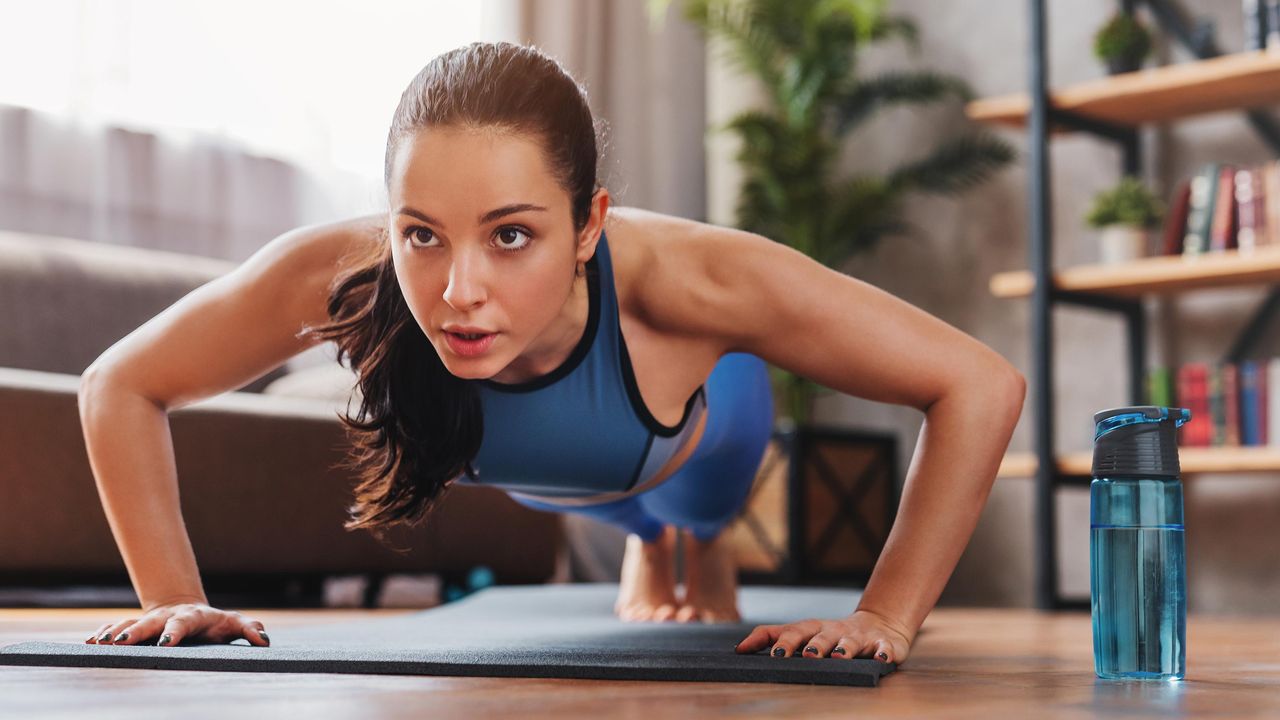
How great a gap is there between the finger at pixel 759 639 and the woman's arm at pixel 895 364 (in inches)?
3.8

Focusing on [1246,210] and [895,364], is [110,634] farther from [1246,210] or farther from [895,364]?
[1246,210]

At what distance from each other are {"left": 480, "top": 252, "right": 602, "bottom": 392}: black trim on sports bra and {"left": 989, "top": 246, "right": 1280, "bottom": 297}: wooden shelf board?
76.8 inches

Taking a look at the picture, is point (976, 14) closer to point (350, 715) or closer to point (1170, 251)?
point (1170, 251)

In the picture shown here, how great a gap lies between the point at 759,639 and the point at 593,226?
1.32 feet

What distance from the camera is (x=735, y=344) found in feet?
4.63

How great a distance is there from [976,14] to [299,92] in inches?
72.7

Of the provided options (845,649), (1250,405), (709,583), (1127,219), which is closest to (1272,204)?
(1127,219)

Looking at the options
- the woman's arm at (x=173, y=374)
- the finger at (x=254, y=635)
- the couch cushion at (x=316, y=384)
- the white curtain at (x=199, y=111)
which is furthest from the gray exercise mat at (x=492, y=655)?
the white curtain at (x=199, y=111)

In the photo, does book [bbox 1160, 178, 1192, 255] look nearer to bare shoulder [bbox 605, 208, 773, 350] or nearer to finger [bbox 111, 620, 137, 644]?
bare shoulder [bbox 605, 208, 773, 350]

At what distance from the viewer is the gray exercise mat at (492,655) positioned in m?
1.04

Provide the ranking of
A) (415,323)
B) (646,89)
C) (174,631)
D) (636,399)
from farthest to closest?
(646,89)
(636,399)
(415,323)
(174,631)

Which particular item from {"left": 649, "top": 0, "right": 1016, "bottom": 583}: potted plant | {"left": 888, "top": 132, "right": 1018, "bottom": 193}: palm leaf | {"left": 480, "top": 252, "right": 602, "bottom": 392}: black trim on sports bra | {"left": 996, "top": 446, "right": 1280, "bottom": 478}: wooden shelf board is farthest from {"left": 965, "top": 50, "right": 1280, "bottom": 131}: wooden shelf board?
{"left": 480, "top": 252, "right": 602, "bottom": 392}: black trim on sports bra

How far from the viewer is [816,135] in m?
3.61

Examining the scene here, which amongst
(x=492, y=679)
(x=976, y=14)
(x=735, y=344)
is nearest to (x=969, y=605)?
(x=976, y=14)
